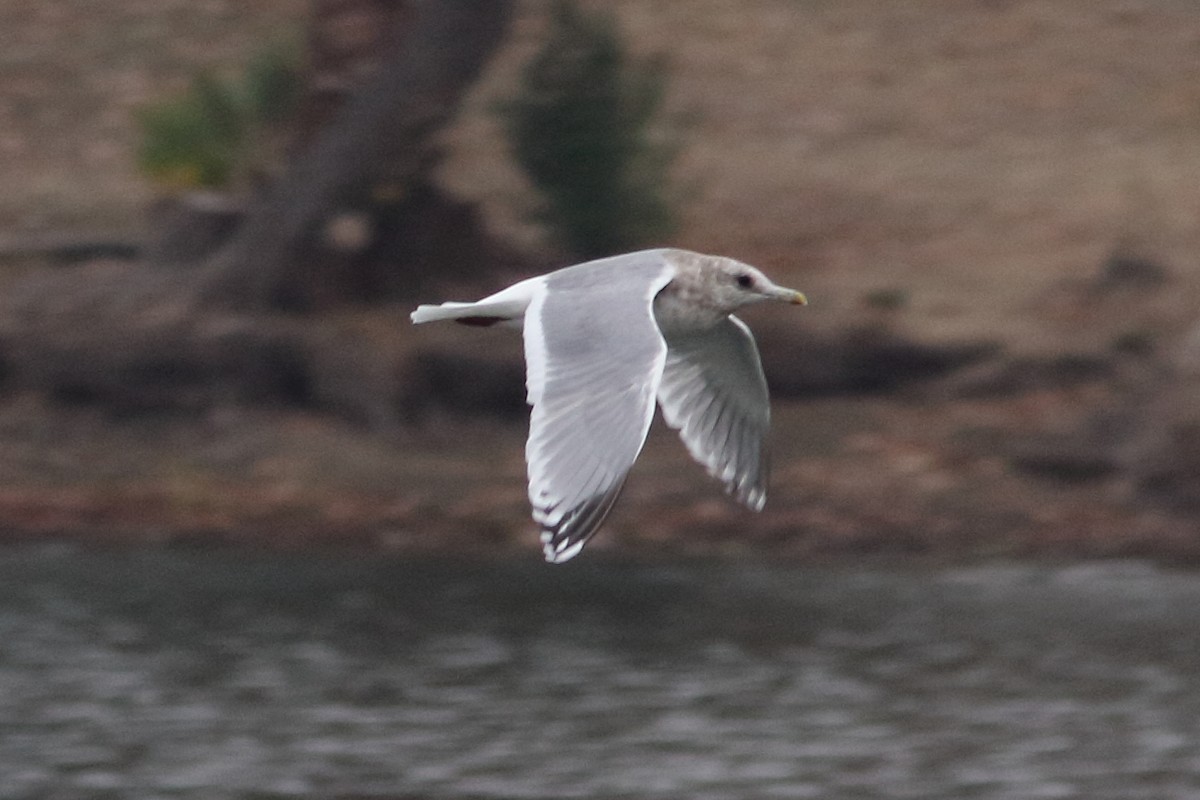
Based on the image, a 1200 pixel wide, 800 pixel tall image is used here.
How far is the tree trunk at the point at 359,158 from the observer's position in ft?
43.4

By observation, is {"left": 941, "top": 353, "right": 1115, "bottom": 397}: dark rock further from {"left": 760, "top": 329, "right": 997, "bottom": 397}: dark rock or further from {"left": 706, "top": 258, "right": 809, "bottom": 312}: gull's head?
{"left": 706, "top": 258, "right": 809, "bottom": 312}: gull's head

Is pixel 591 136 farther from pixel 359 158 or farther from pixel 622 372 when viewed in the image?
pixel 622 372

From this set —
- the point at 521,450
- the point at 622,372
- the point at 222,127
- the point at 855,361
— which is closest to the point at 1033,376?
the point at 855,361

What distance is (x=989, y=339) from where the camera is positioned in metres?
13.5

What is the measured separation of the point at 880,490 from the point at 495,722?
11.2 feet

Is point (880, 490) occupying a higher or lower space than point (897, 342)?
lower

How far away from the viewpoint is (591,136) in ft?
45.3

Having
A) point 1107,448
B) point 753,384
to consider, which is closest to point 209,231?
point 1107,448

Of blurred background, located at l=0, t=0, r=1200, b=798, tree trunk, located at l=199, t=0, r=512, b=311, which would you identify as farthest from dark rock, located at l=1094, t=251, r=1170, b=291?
tree trunk, located at l=199, t=0, r=512, b=311

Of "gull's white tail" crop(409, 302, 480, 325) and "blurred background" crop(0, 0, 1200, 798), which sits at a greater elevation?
"blurred background" crop(0, 0, 1200, 798)

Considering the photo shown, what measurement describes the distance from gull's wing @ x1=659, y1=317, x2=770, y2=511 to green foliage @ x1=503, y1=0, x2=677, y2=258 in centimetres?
699

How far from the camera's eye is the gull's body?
517 centimetres

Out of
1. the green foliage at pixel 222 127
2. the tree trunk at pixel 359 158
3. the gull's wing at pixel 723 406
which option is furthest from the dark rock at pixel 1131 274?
the gull's wing at pixel 723 406

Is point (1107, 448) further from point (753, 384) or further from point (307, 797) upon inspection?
point (753, 384)
